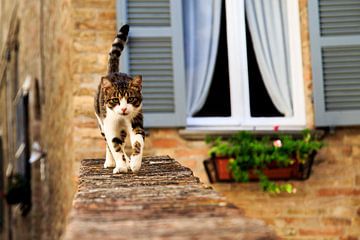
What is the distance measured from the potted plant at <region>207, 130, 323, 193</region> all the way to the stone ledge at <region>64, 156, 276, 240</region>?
400 centimetres

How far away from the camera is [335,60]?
7129 millimetres

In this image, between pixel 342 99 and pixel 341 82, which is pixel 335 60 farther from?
pixel 342 99

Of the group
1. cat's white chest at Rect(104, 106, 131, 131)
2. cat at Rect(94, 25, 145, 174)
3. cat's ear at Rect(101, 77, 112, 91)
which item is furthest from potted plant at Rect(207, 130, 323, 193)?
cat's ear at Rect(101, 77, 112, 91)

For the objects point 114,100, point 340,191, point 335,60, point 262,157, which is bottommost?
point 340,191

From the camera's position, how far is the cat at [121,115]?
305 centimetres

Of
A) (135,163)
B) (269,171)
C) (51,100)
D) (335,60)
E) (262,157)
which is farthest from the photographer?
(51,100)

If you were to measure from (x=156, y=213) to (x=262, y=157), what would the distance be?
496 centimetres

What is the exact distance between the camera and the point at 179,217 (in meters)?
1.64

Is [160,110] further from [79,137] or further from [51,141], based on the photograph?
[51,141]

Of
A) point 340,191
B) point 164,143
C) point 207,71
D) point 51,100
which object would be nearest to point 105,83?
point 164,143

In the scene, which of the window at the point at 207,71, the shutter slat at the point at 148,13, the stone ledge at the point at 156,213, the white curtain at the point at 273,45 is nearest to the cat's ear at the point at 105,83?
the stone ledge at the point at 156,213

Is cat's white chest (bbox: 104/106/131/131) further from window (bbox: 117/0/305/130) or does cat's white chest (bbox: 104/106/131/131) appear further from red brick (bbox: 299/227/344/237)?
red brick (bbox: 299/227/344/237)

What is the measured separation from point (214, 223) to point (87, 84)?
5494 millimetres

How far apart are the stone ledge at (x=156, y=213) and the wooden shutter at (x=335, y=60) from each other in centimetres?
449
